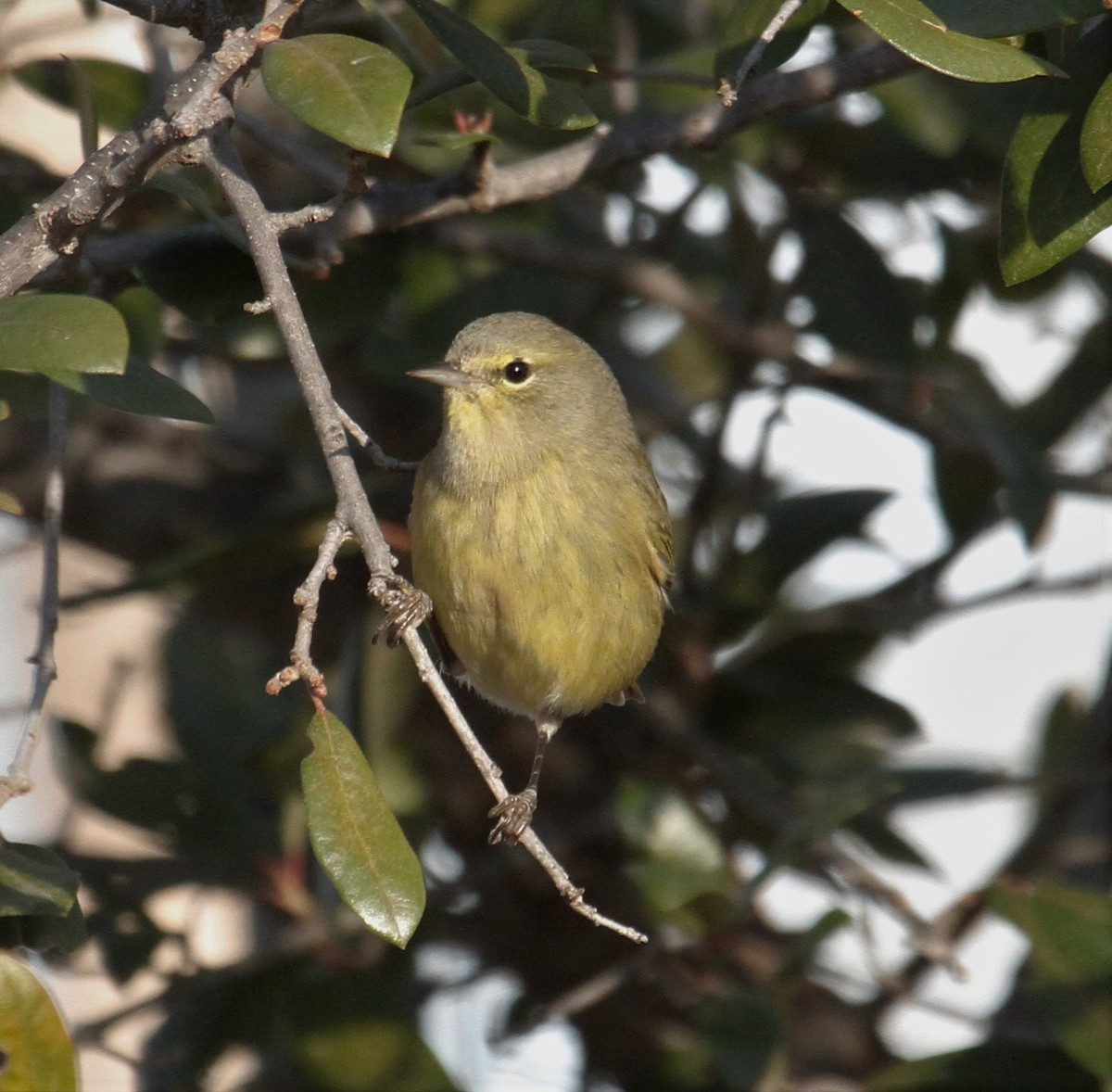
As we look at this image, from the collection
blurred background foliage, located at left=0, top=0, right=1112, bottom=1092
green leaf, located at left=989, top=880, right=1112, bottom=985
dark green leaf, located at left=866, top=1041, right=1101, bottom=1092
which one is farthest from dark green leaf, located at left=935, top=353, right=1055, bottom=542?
dark green leaf, located at left=866, top=1041, right=1101, bottom=1092

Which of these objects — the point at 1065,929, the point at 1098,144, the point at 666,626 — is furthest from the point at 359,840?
the point at 666,626

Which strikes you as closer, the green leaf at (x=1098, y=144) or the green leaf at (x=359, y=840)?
the green leaf at (x=359, y=840)

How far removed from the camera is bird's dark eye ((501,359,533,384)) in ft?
11.9

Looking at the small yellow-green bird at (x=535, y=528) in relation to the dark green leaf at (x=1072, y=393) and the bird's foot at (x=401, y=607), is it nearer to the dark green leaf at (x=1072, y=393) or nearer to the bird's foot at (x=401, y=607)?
the bird's foot at (x=401, y=607)

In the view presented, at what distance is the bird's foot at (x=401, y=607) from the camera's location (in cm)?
252

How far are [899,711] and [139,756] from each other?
202 centimetres

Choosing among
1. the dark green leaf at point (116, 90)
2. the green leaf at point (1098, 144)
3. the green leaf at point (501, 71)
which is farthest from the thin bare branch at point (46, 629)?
the green leaf at point (1098, 144)

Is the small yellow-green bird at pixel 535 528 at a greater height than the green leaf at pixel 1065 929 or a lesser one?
greater

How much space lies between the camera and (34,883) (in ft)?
7.07

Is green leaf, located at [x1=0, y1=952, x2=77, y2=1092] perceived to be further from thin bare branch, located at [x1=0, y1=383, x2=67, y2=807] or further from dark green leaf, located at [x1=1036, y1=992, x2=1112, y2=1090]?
dark green leaf, located at [x1=1036, y1=992, x2=1112, y2=1090]

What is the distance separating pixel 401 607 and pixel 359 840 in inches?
27.4

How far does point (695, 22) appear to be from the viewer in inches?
170

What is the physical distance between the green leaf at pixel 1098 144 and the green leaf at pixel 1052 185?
0.29 ft

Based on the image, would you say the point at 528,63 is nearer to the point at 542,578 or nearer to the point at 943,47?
the point at 943,47
